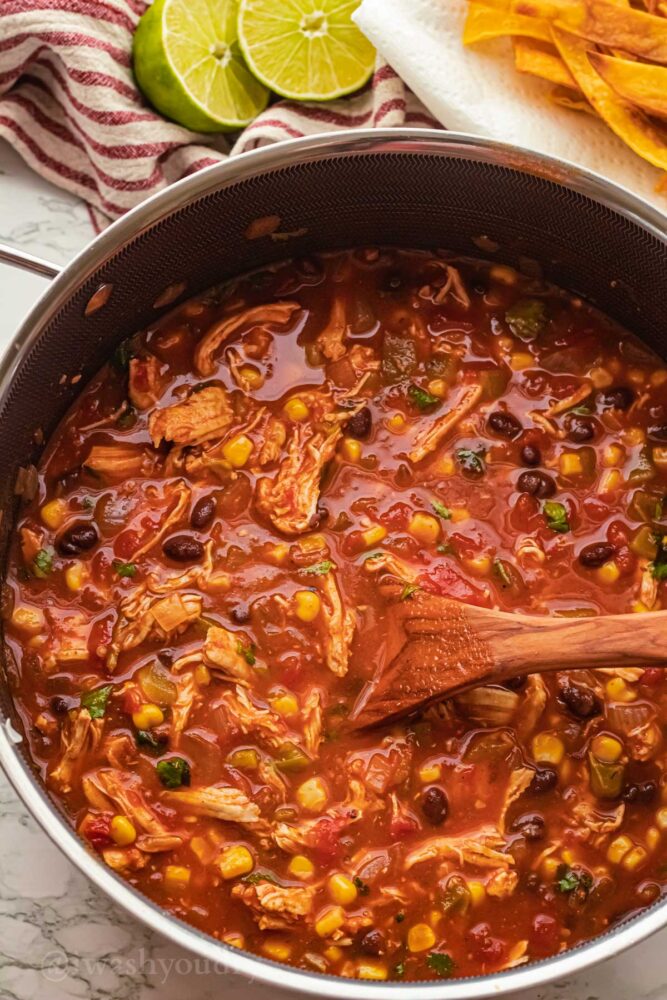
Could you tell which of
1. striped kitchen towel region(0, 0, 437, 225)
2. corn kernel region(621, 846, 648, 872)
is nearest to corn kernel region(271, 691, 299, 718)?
corn kernel region(621, 846, 648, 872)

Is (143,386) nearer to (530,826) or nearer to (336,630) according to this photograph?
(336,630)

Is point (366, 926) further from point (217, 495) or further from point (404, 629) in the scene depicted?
point (217, 495)

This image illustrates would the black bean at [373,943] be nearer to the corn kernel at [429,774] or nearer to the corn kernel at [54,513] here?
the corn kernel at [429,774]

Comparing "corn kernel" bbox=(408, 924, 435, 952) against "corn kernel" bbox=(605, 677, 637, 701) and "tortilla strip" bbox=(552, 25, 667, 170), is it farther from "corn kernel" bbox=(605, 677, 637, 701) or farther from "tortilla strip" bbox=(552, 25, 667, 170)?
"tortilla strip" bbox=(552, 25, 667, 170)

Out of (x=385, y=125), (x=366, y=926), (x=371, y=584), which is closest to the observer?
(x=366, y=926)

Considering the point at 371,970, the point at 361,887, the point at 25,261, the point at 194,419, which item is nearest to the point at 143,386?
the point at 194,419

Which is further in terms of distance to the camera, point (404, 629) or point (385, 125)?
point (385, 125)

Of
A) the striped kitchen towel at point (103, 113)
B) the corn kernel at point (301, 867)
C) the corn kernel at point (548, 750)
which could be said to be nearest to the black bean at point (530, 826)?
the corn kernel at point (548, 750)

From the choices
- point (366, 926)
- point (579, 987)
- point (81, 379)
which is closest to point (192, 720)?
point (366, 926)

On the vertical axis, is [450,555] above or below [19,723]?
above
